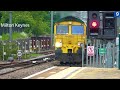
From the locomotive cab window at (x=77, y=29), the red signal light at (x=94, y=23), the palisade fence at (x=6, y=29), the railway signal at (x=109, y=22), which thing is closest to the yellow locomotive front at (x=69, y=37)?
the locomotive cab window at (x=77, y=29)

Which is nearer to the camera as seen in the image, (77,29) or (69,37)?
(69,37)

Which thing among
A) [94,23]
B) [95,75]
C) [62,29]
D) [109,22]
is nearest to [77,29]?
[62,29]

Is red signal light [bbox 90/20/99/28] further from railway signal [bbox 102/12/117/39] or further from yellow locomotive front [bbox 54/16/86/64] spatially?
yellow locomotive front [bbox 54/16/86/64]

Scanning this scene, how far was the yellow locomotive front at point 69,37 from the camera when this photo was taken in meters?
19.9

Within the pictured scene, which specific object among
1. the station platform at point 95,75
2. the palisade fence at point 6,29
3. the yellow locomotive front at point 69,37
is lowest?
the station platform at point 95,75

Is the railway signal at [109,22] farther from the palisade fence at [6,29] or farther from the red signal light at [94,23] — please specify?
the palisade fence at [6,29]

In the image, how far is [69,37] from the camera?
20234 millimetres

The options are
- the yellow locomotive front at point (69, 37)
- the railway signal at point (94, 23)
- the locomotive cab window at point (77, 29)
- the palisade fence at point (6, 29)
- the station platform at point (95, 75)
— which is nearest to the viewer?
the railway signal at point (94, 23)

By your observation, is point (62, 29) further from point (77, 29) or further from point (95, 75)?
point (95, 75)

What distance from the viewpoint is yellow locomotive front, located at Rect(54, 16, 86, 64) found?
19.9 meters

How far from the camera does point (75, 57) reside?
19.8 metres

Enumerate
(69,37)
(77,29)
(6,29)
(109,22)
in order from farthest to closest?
1. (6,29)
2. (77,29)
3. (69,37)
4. (109,22)

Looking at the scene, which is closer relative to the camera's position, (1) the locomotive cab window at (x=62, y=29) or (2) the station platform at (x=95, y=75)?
(2) the station platform at (x=95, y=75)
